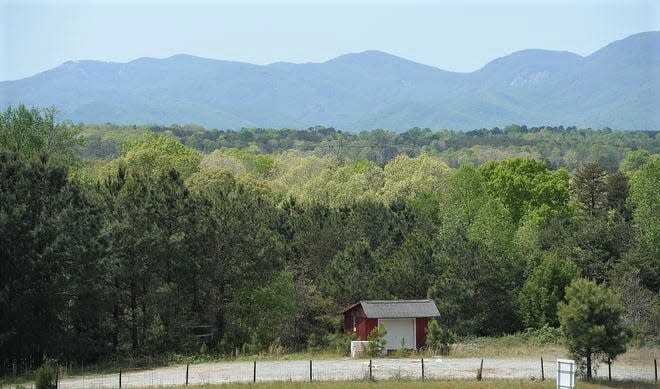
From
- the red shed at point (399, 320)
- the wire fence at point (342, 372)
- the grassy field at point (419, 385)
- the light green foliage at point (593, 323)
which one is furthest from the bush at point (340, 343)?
the light green foliage at point (593, 323)

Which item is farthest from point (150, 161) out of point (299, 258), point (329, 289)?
point (329, 289)

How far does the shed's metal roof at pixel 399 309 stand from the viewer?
141 ft

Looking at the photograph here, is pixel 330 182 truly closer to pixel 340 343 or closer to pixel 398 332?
pixel 398 332

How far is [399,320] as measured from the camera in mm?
43188

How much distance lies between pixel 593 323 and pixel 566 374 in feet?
12.6

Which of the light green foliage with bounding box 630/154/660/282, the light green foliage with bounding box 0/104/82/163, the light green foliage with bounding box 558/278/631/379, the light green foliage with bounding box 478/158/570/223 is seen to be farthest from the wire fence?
the light green foliage with bounding box 478/158/570/223

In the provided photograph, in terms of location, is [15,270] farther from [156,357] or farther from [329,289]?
[329,289]

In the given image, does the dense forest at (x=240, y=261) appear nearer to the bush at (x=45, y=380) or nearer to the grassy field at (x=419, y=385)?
the grassy field at (x=419, y=385)

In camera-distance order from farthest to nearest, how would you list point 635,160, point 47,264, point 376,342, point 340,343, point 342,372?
point 635,160 < point 340,343 < point 376,342 < point 47,264 < point 342,372

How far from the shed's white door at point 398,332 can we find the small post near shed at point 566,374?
531 inches

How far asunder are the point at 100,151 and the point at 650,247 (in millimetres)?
147777

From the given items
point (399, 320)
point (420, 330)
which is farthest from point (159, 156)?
point (420, 330)

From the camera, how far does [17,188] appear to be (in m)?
38.5

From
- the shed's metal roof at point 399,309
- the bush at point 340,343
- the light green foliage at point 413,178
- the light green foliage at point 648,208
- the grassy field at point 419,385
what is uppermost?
the light green foliage at point 413,178
